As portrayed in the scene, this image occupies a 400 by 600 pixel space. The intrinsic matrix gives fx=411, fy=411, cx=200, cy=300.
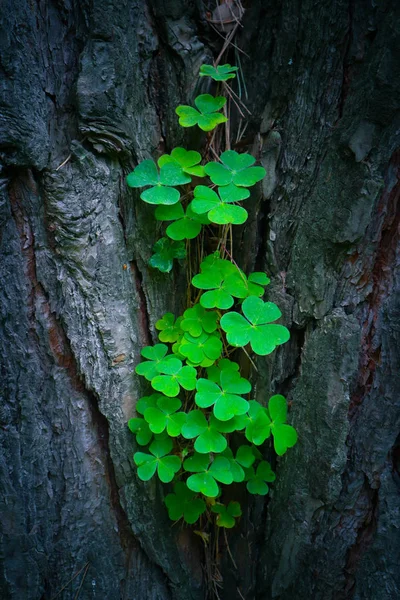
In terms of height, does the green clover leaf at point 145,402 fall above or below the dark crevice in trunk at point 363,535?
above

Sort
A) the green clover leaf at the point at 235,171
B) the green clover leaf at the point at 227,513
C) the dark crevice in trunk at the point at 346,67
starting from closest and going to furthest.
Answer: the dark crevice in trunk at the point at 346,67, the green clover leaf at the point at 235,171, the green clover leaf at the point at 227,513

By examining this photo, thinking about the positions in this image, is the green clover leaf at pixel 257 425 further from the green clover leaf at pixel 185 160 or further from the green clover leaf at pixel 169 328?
the green clover leaf at pixel 185 160

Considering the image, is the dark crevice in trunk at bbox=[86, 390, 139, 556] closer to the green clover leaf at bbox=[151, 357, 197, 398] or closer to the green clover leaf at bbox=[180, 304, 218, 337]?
the green clover leaf at bbox=[151, 357, 197, 398]

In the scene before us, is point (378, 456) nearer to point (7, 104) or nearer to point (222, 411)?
point (222, 411)

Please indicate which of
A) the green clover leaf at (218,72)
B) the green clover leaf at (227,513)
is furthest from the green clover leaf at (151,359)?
the green clover leaf at (218,72)

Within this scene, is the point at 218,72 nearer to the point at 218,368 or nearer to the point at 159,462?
the point at 218,368

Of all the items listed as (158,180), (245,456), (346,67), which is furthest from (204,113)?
(245,456)

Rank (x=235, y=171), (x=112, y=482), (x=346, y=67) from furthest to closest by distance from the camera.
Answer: (x=112, y=482)
(x=235, y=171)
(x=346, y=67)
